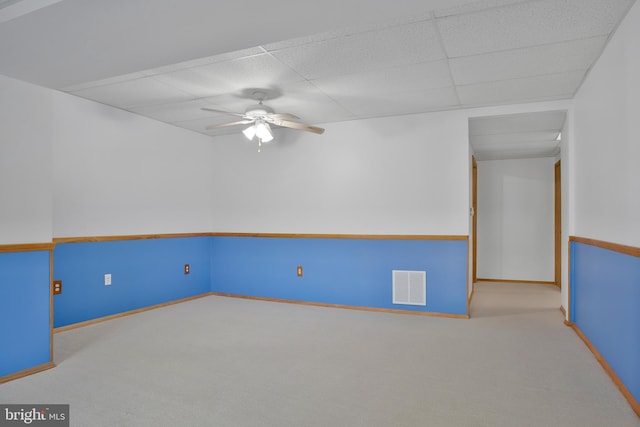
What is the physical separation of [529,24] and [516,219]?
201 inches

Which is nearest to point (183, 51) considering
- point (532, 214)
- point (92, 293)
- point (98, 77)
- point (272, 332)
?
point (98, 77)

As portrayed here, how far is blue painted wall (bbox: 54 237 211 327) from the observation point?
3.69 m

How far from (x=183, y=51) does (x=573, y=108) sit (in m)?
3.55

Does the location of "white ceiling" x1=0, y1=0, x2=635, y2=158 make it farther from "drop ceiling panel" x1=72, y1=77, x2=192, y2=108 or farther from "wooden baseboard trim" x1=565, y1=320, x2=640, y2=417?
"wooden baseboard trim" x1=565, y1=320, x2=640, y2=417

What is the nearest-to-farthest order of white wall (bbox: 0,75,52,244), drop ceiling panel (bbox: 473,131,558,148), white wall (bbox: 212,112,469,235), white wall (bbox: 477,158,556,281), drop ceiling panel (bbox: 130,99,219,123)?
white wall (bbox: 0,75,52,244)
drop ceiling panel (bbox: 130,99,219,123)
white wall (bbox: 212,112,469,235)
drop ceiling panel (bbox: 473,131,558,148)
white wall (bbox: 477,158,556,281)

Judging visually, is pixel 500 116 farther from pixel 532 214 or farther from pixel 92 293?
pixel 92 293

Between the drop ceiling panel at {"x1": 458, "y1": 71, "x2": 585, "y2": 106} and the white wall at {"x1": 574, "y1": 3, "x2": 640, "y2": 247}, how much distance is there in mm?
130

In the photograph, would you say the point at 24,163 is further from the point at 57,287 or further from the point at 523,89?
the point at 523,89

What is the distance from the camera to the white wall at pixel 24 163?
259 cm

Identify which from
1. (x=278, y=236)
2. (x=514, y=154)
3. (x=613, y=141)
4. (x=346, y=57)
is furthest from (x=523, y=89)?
(x=514, y=154)

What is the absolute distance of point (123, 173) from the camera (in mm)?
4215

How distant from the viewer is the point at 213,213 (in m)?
5.45

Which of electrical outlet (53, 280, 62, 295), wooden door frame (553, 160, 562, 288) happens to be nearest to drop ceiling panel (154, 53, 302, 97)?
electrical outlet (53, 280, 62, 295)

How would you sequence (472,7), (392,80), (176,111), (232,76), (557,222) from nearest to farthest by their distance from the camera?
(472,7) → (232,76) → (392,80) → (176,111) → (557,222)
